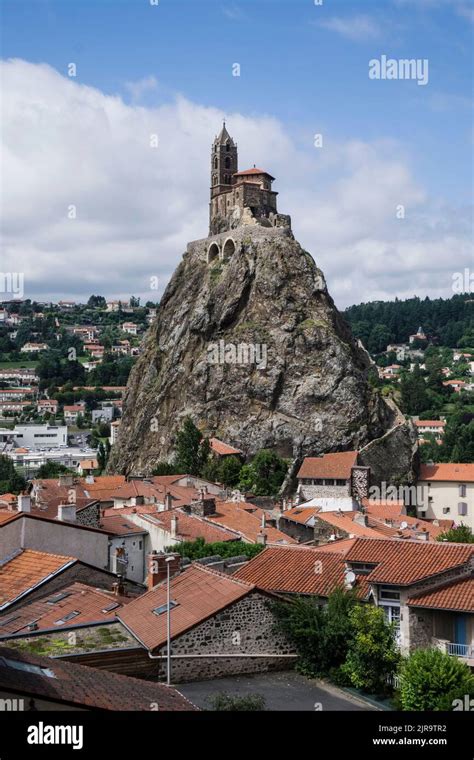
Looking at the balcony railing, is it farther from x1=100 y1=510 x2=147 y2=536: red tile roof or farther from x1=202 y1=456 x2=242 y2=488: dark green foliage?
x1=202 y1=456 x2=242 y2=488: dark green foliage

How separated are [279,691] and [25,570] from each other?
32.7ft

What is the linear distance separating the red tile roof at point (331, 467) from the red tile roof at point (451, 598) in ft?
162

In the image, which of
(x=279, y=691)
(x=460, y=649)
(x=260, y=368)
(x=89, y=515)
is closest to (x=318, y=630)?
(x=279, y=691)

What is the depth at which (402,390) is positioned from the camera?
14988 cm

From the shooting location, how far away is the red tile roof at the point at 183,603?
2007 cm

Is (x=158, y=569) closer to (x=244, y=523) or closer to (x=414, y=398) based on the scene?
(x=244, y=523)

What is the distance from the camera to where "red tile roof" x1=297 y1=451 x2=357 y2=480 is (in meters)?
71.1

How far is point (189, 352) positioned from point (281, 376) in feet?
42.7

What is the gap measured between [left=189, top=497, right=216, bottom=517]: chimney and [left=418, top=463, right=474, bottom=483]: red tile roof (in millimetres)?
34842

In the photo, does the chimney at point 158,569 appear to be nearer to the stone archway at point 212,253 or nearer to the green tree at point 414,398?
the stone archway at point 212,253

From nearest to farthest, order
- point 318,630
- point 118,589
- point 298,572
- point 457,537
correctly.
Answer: point 318,630, point 298,572, point 118,589, point 457,537

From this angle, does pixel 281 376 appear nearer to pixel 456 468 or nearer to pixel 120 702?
pixel 456 468

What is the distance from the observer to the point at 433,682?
17.5 meters
